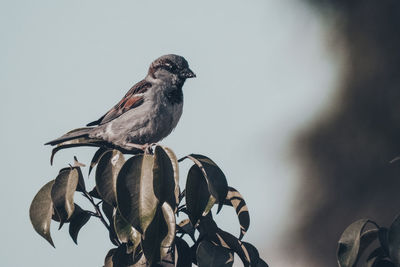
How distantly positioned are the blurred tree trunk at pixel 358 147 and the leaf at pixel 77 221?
177 inches

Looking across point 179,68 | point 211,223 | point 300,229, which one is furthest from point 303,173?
point 211,223

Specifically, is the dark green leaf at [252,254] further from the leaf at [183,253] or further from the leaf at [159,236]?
the leaf at [159,236]

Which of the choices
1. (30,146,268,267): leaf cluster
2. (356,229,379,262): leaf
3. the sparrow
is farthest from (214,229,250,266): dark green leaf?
the sparrow

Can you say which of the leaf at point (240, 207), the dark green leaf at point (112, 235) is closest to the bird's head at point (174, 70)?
the leaf at point (240, 207)

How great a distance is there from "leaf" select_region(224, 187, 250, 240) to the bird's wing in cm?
147

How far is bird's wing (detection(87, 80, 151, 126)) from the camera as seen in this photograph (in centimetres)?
412

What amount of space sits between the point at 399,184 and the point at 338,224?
796mm

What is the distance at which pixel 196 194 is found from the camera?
248 cm

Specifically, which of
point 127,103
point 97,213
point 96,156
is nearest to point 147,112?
point 127,103

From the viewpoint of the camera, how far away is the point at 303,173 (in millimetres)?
7285

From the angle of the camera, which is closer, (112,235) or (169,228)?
(169,228)

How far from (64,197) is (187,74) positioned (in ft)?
5.76

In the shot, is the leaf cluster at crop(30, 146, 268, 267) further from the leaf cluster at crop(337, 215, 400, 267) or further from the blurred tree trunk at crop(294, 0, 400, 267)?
the blurred tree trunk at crop(294, 0, 400, 267)

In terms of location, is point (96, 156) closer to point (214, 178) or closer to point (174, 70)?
point (214, 178)
